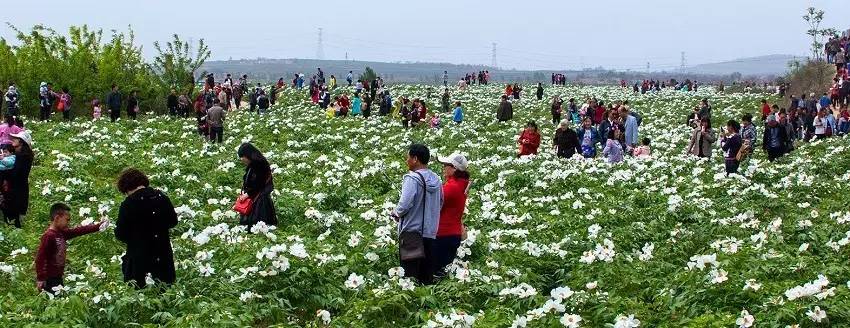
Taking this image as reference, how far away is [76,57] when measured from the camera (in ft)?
143

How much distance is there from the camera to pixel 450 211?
940 centimetres

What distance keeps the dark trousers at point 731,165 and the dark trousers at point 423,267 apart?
9.94 metres

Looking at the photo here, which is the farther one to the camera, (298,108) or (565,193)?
(298,108)

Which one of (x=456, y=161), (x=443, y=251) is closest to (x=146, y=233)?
(x=443, y=251)

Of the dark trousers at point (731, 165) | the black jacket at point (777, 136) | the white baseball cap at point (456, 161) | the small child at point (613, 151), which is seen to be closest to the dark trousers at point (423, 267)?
the white baseball cap at point (456, 161)

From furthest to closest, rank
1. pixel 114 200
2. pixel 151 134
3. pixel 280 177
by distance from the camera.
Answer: pixel 151 134
pixel 280 177
pixel 114 200

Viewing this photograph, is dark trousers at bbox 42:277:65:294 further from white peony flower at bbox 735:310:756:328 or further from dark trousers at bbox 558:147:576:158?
dark trousers at bbox 558:147:576:158

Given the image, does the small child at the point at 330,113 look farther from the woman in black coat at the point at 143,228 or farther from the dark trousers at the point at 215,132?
the woman in black coat at the point at 143,228

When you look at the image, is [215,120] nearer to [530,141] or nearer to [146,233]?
[530,141]

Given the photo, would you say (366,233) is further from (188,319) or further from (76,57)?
(76,57)

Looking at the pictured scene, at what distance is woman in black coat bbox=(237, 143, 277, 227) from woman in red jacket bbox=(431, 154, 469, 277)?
3318mm

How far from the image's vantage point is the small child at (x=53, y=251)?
8.83 metres

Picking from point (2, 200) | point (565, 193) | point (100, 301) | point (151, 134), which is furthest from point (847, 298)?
point (151, 134)

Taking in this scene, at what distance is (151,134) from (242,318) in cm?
2406
